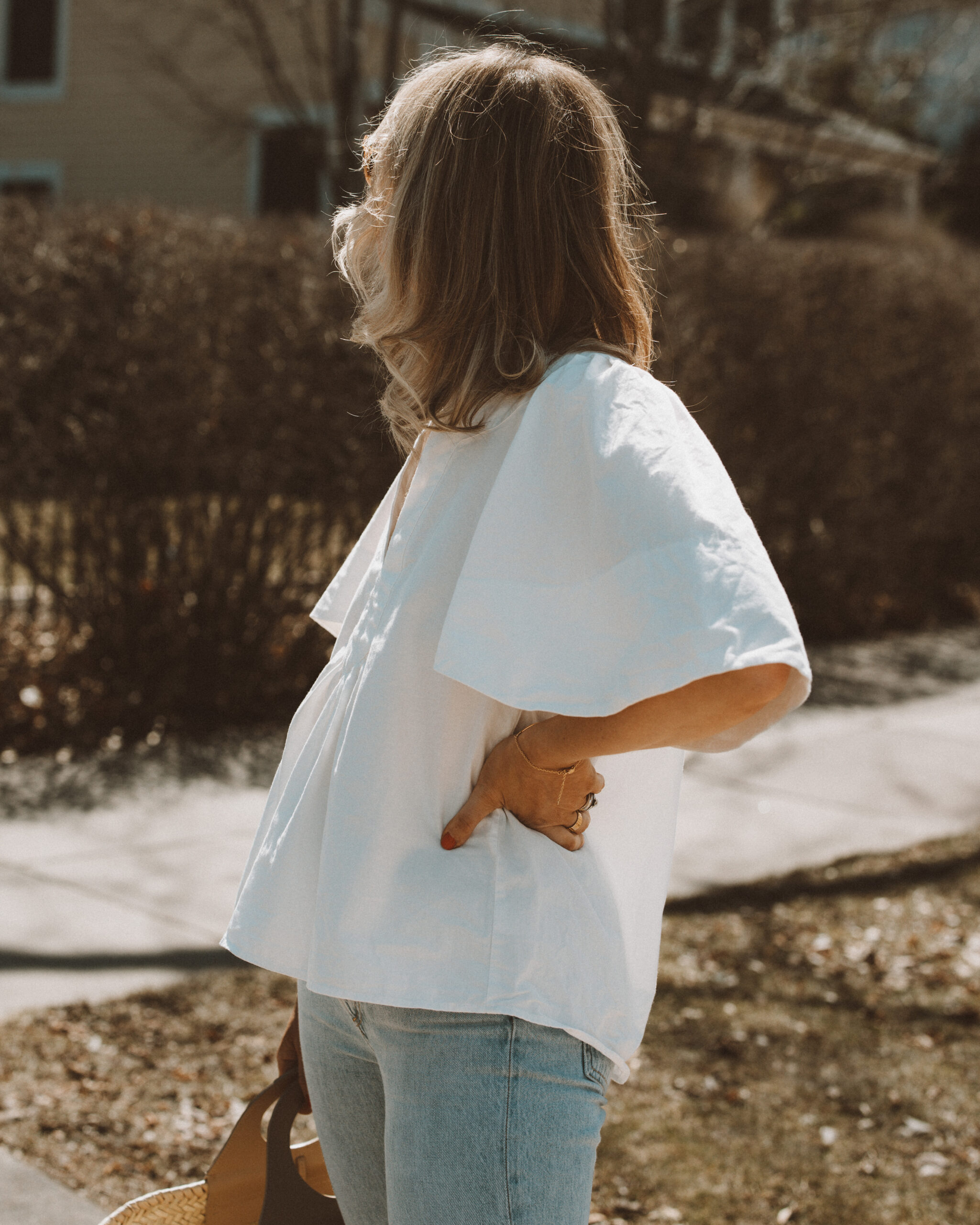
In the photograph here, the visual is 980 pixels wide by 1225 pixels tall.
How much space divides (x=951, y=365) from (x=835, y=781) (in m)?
4.65

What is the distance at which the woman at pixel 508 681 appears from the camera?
138 cm

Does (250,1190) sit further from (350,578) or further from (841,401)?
(841,401)

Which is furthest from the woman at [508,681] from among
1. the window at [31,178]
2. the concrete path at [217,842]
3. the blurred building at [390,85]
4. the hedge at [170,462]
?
the window at [31,178]

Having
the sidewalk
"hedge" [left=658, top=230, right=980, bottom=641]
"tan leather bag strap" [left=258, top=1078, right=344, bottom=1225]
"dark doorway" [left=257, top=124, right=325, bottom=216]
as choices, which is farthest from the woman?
"dark doorway" [left=257, top=124, right=325, bottom=216]

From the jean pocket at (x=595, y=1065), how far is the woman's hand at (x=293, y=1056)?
503 mm

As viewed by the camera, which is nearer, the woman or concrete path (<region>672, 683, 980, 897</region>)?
the woman

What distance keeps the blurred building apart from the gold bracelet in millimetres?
6168

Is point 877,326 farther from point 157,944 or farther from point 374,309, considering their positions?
point 374,309

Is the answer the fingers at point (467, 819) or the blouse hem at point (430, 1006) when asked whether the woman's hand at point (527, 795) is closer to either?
the fingers at point (467, 819)

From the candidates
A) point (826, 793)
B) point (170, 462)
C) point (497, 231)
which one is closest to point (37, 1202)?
point (497, 231)

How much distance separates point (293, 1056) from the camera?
1879 mm

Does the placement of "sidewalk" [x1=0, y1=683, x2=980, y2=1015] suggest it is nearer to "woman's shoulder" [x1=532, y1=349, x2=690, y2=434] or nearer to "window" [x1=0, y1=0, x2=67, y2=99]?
"woman's shoulder" [x1=532, y1=349, x2=690, y2=434]

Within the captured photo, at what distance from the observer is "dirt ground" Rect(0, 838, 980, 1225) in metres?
3.06

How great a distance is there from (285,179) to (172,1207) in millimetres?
15927
